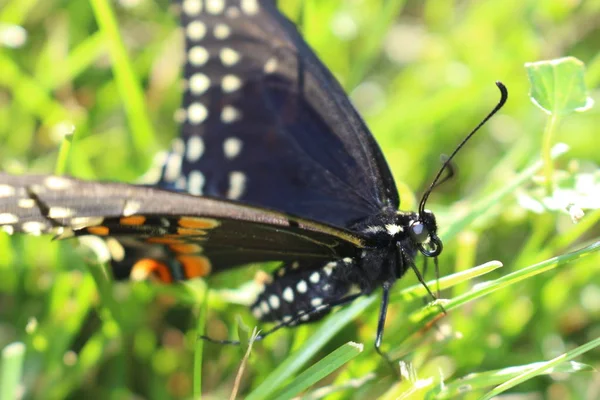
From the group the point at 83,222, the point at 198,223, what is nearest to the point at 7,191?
the point at 83,222

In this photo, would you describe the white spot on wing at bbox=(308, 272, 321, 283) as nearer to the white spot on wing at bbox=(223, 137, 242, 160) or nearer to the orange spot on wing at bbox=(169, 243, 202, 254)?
the orange spot on wing at bbox=(169, 243, 202, 254)

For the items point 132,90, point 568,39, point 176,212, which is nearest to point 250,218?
point 176,212

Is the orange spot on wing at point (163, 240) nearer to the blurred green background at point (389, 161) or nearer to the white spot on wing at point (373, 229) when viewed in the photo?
the blurred green background at point (389, 161)

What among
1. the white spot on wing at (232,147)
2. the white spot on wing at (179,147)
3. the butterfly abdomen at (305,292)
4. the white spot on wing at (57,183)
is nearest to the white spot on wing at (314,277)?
the butterfly abdomen at (305,292)

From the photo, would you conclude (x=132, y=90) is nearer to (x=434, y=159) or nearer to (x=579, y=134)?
(x=434, y=159)

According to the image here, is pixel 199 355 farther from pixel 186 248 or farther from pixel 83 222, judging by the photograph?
pixel 83 222

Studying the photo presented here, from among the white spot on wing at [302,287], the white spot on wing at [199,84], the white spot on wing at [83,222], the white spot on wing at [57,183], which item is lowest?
the white spot on wing at [302,287]
